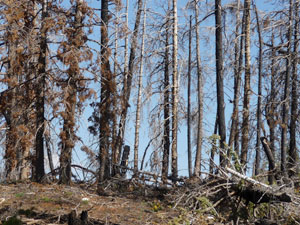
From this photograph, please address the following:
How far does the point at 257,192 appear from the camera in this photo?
8531 mm

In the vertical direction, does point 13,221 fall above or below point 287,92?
below

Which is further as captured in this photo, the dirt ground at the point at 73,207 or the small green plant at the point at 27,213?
the small green plant at the point at 27,213

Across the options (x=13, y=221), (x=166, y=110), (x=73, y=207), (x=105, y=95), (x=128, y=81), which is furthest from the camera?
(x=166, y=110)

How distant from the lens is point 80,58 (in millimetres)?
13938

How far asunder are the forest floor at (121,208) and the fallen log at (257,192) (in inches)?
8.4

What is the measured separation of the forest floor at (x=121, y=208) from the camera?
28.4ft

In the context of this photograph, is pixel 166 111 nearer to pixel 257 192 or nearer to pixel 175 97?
pixel 175 97

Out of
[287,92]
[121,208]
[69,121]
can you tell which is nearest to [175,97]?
[287,92]

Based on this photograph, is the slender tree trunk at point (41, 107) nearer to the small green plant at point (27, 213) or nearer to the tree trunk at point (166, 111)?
the small green plant at point (27, 213)

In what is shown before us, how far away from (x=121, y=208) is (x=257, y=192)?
3.48 metres

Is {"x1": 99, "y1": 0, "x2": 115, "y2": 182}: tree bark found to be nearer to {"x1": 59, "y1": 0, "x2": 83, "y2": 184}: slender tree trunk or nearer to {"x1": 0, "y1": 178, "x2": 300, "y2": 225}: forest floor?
{"x1": 59, "y1": 0, "x2": 83, "y2": 184}: slender tree trunk

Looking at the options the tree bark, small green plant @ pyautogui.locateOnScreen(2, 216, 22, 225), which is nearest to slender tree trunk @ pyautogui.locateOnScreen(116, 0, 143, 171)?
the tree bark

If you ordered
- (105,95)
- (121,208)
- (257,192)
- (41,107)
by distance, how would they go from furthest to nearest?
(105,95), (41,107), (121,208), (257,192)

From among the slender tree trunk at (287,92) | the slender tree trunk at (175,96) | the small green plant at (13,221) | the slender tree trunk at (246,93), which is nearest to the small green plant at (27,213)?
the small green plant at (13,221)
